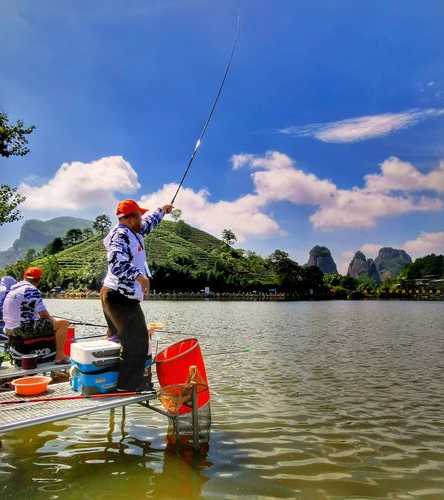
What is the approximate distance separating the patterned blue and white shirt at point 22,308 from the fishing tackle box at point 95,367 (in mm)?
2638

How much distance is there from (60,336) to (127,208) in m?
4.07

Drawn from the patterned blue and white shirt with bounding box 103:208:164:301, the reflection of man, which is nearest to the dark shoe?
the reflection of man

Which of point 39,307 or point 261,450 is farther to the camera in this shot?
point 39,307

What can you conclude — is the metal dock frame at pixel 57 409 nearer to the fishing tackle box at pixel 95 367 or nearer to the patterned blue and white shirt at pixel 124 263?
the fishing tackle box at pixel 95 367

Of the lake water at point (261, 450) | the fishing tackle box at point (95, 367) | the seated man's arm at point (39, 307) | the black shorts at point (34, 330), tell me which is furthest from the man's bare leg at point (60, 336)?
the fishing tackle box at point (95, 367)

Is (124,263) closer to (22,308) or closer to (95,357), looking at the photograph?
(95,357)

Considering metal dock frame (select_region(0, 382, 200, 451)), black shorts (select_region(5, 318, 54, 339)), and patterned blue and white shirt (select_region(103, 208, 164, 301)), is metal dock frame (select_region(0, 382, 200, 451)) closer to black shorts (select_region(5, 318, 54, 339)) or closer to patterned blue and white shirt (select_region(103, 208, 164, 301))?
patterned blue and white shirt (select_region(103, 208, 164, 301))

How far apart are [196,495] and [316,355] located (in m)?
15.8

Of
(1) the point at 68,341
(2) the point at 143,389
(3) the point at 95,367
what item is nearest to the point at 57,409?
(3) the point at 95,367

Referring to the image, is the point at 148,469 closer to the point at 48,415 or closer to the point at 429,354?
the point at 48,415

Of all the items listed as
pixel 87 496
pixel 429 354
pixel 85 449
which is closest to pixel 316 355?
pixel 429 354

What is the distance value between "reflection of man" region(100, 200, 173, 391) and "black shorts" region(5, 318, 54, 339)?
295 centimetres

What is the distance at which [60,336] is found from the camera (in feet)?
31.7

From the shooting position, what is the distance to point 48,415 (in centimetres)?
565
